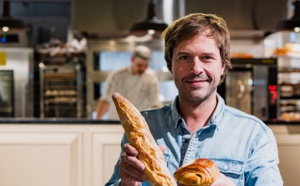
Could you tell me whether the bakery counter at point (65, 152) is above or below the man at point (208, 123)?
below

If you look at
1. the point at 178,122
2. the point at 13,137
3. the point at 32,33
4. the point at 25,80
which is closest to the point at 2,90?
the point at 25,80

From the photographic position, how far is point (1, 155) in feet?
12.8

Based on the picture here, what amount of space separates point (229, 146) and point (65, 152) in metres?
2.50

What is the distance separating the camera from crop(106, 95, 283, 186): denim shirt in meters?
1.53

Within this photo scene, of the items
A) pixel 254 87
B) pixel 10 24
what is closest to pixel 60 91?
pixel 10 24

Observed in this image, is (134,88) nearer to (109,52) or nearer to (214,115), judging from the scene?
(109,52)

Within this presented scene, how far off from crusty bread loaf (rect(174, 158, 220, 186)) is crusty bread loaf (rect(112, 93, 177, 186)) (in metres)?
0.05

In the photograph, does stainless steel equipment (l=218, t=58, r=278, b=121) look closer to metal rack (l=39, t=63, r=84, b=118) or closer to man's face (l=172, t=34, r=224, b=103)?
metal rack (l=39, t=63, r=84, b=118)

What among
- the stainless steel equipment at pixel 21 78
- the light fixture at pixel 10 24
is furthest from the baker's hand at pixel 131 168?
the stainless steel equipment at pixel 21 78

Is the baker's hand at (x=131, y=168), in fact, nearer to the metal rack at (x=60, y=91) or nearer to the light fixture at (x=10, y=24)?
the light fixture at (x=10, y=24)

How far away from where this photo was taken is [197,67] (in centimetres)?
150

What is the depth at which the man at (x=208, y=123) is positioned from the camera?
4.99ft

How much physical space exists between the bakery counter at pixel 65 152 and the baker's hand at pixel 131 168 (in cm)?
249

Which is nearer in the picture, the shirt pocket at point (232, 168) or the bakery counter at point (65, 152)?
the shirt pocket at point (232, 168)
